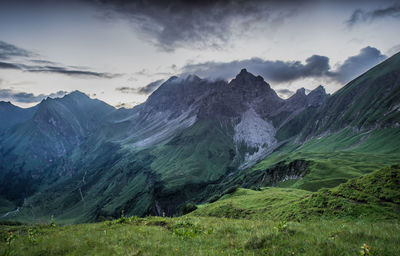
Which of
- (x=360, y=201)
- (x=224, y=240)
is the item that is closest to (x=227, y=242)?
(x=224, y=240)

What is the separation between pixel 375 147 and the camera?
596 feet

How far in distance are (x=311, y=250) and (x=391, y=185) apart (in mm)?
22874

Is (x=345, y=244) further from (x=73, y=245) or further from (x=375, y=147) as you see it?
(x=375, y=147)

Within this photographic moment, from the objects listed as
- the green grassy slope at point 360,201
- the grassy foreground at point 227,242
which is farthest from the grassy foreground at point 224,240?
the green grassy slope at point 360,201

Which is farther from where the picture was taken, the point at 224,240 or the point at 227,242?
the point at 224,240

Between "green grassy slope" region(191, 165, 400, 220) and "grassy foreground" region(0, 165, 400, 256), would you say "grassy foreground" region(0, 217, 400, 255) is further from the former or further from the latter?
"green grassy slope" region(191, 165, 400, 220)

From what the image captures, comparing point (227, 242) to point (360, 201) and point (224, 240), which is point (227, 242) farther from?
point (360, 201)

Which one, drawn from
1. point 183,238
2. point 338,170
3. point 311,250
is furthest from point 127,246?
point 338,170

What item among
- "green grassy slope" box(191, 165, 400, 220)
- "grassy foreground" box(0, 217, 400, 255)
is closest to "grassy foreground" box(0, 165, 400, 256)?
"grassy foreground" box(0, 217, 400, 255)

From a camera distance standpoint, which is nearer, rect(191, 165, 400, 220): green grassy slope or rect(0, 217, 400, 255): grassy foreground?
rect(0, 217, 400, 255): grassy foreground

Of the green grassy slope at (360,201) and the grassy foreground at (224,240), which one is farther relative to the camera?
the green grassy slope at (360,201)

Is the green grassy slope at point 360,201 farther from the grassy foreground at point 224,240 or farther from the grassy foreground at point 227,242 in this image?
the grassy foreground at point 227,242

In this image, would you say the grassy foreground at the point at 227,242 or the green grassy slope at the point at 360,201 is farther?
the green grassy slope at the point at 360,201

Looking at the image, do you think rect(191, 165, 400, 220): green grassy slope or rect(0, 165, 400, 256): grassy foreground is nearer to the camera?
rect(0, 165, 400, 256): grassy foreground
